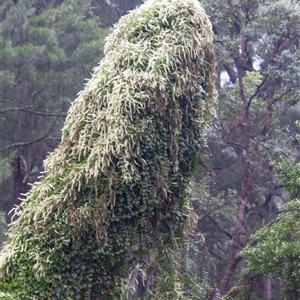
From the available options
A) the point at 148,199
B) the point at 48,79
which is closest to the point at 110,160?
the point at 148,199

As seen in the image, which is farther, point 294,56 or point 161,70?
point 294,56

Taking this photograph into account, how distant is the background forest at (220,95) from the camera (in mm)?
8836

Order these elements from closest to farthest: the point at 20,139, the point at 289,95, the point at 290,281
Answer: the point at 290,281 < the point at 289,95 < the point at 20,139

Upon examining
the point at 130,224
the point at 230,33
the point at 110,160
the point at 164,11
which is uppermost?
the point at 230,33

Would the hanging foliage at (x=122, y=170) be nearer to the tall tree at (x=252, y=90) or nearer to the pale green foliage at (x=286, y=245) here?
the pale green foliage at (x=286, y=245)

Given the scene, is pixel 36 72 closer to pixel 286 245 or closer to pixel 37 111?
pixel 37 111

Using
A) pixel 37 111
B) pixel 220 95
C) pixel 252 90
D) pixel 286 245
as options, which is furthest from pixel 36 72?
pixel 286 245

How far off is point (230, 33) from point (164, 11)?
5.71 metres

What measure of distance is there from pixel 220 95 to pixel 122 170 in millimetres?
6031

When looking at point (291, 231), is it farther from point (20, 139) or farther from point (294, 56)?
point (20, 139)

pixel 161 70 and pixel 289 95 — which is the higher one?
pixel 289 95

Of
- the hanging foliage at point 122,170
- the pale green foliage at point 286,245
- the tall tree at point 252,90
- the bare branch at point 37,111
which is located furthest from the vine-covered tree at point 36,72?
the hanging foliage at point 122,170

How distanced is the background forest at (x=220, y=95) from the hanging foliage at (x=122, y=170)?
397 centimetres

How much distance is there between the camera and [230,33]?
982 centimetres
